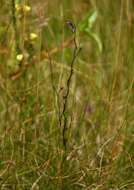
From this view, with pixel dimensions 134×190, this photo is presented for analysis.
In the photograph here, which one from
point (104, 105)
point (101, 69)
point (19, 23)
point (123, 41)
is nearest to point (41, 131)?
point (104, 105)

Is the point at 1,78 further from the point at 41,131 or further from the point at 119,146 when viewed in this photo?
the point at 119,146

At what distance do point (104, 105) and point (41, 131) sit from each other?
28 centimetres

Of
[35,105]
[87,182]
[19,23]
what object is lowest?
[87,182]

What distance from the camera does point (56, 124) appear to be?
218 centimetres

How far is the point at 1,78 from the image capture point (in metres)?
2.41

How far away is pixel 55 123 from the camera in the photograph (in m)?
2.19

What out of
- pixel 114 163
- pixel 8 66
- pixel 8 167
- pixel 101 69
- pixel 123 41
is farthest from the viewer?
pixel 123 41

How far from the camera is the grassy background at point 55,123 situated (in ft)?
6.50

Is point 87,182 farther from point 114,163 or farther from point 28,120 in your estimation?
point 28,120

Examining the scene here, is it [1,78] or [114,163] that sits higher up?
[1,78]

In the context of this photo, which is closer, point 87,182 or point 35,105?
point 87,182

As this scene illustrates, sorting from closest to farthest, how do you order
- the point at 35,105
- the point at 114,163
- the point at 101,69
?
the point at 114,163
the point at 35,105
the point at 101,69

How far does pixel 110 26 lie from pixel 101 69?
479 millimetres

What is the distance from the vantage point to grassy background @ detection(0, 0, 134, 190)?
6.50ft
